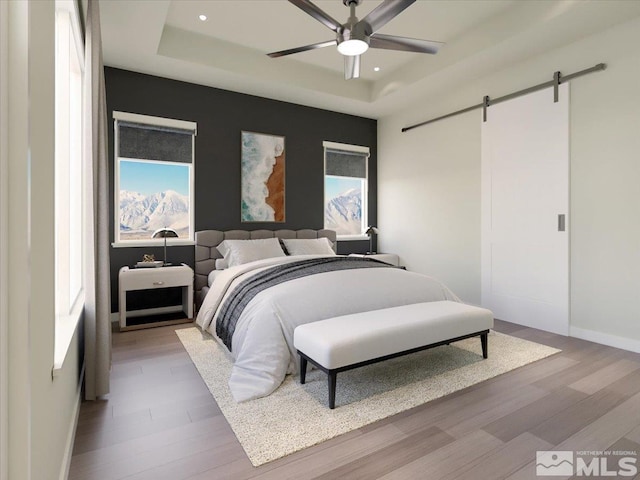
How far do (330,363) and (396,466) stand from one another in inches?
24.6

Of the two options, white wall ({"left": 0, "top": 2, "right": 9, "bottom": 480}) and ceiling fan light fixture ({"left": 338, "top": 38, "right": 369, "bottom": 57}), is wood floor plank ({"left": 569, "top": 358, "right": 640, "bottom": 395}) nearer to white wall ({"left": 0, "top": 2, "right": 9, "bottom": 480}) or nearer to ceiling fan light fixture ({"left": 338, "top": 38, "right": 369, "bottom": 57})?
ceiling fan light fixture ({"left": 338, "top": 38, "right": 369, "bottom": 57})

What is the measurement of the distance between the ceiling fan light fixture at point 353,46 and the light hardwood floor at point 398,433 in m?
2.50

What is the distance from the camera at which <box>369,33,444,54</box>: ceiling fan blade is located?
107 inches

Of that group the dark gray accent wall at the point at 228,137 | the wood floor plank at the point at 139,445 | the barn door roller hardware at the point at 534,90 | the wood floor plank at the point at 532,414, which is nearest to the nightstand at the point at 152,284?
the dark gray accent wall at the point at 228,137

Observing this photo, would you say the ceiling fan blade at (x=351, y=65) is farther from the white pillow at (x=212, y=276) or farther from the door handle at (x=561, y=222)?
the white pillow at (x=212, y=276)

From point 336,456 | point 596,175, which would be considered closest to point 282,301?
point 336,456

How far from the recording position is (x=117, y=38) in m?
3.36

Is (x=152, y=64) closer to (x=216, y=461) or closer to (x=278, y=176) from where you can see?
(x=278, y=176)

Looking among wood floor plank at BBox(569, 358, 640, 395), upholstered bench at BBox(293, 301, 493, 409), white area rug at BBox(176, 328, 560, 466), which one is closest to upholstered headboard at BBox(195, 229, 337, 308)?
white area rug at BBox(176, 328, 560, 466)

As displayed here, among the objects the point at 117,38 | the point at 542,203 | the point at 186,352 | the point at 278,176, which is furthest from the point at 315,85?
the point at 186,352

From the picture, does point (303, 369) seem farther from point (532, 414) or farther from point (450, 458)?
point (532, 414)

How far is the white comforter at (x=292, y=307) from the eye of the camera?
2.39m

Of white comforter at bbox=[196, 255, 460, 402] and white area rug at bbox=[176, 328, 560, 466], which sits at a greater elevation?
white comforter at bbox=[196, 255, 460, 402]

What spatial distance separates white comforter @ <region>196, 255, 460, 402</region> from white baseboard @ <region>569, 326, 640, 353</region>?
1342mm
